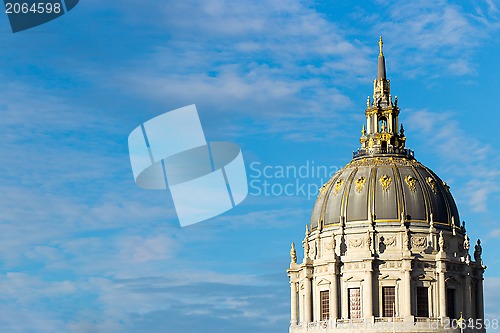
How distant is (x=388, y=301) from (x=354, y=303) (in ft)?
13.9

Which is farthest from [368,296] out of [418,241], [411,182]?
[411,182]

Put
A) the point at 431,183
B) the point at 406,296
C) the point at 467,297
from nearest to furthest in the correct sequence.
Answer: the point at 406,296
the point at 467,297
the point at 431,183

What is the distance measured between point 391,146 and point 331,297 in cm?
2283

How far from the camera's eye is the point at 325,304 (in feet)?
579

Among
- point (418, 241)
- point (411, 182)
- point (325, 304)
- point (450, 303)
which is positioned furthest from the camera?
point (411, 182)

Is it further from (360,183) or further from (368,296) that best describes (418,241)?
(360,183)

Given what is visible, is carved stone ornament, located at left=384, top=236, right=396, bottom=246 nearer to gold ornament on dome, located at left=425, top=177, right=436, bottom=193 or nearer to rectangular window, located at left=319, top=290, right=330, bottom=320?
gold ornament on dome, located at left=425, top=177, right=436, bottom=193

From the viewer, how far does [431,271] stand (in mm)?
174000

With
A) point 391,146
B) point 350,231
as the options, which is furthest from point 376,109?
point 350,231

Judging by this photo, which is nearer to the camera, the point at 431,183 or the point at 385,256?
the point at 385,256

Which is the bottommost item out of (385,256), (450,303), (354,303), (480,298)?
(354,303)

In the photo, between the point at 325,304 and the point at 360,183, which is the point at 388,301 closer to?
the point at 325,304

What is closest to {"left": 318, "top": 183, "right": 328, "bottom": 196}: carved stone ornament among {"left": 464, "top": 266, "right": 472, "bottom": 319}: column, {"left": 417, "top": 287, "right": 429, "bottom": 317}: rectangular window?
{"left": 417, "top": 287, "right": 429, "bottom": 317}: rectangular window

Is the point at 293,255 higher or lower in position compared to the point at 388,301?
higher
